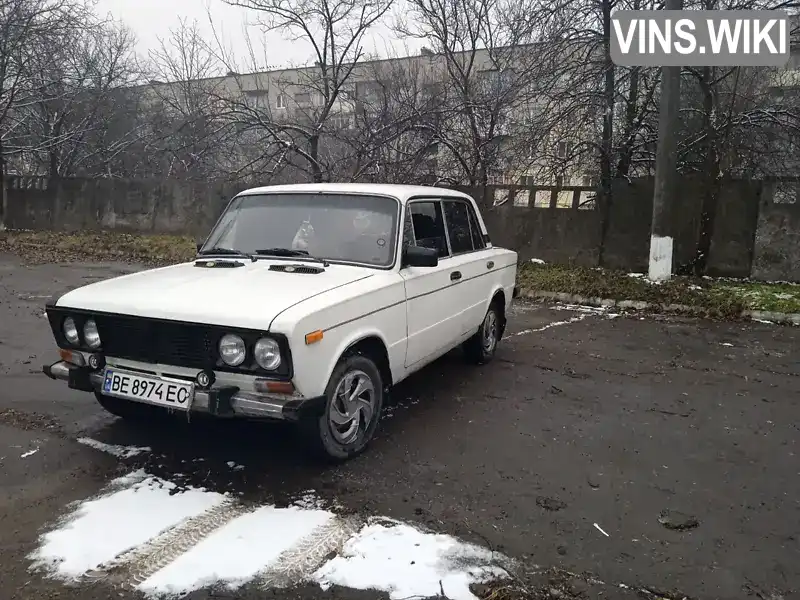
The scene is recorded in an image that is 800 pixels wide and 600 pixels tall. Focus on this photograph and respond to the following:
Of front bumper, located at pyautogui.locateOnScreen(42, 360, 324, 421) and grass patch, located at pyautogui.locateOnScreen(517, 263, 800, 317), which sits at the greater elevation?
front bumper, located at pyautogui.locateOnScreen(42, 360, 324, 421)

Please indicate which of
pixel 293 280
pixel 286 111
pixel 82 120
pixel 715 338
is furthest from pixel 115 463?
pixel 82 120

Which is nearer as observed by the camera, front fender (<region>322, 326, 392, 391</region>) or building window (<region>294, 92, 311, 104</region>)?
front fender (<region>322, 326, 392, 391</region>)

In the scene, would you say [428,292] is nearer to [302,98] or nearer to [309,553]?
[309,553]

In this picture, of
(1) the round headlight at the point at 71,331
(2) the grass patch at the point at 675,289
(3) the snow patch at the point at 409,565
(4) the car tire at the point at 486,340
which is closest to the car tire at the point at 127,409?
(1) the round headlight at the point at 71,331

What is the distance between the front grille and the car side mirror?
157 centimetres

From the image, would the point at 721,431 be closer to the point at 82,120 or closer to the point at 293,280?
the point at 293,280

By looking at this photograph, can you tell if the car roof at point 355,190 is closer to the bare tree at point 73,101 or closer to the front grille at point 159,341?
the front grille at point 159,341

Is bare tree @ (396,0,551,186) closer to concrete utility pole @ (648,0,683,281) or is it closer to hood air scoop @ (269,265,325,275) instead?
concrete utility pole @ (648,0,683,281)

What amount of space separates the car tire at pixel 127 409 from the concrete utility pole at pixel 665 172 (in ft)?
28.6

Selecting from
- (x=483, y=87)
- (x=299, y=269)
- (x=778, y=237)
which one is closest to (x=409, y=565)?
(x=299, y=269)

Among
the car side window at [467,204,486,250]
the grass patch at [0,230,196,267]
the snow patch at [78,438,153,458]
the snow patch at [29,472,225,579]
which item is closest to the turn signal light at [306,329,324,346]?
the snow patch at [29,472,225,579]

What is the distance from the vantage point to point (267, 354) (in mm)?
3449

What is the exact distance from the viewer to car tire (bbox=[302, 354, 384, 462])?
376cm

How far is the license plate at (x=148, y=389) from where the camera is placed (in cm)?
356
